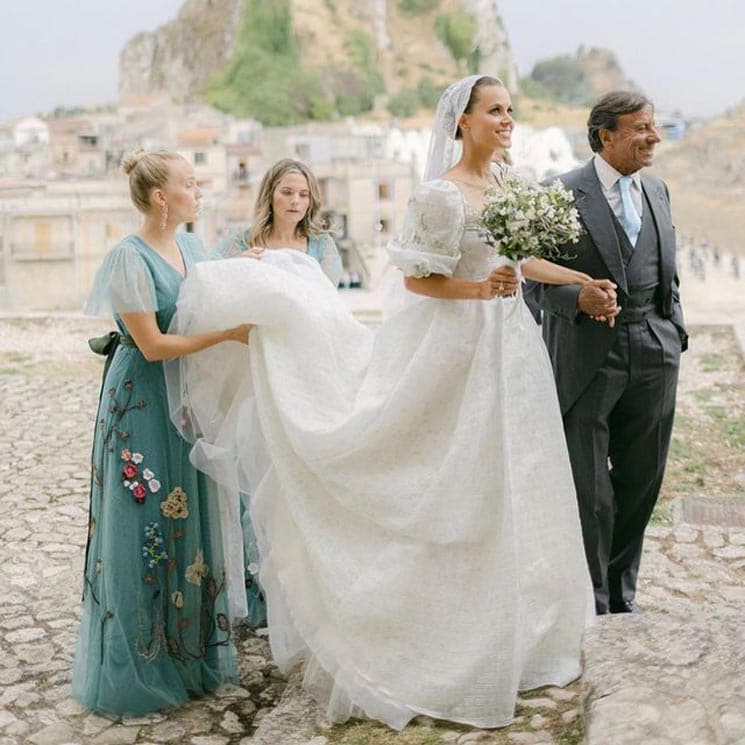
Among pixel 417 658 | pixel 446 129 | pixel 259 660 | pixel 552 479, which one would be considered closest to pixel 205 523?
pixel 259 660

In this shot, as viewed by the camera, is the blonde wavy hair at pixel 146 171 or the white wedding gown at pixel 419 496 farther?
the blonde wavy hair at pixel 146 171

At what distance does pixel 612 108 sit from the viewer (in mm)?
4238

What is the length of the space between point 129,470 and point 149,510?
15cm

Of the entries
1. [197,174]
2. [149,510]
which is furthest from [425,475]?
[197,174]

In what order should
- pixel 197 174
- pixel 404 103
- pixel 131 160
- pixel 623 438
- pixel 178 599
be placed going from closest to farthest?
1. pixel 131 160
2. pixel 178 599
3. pixel 623 438
4. pixel 197 174
5. pixel 404 103

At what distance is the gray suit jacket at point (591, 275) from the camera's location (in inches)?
169

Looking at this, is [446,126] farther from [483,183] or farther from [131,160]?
[131,160]

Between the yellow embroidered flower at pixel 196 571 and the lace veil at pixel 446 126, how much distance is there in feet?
4.93

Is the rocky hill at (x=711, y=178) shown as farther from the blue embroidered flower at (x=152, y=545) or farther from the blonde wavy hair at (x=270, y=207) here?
the blue embroidered flower at (x=152, y=545)

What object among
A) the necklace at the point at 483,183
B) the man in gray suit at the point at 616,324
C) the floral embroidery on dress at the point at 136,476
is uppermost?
the necklace at the point at 483,183

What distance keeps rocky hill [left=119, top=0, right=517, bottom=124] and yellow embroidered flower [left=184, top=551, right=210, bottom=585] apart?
101m

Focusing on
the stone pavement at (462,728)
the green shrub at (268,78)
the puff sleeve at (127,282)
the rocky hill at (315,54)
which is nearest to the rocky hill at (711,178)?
the rocky hill at (315,54)

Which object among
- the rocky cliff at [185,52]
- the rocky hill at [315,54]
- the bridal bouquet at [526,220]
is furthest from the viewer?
the rocky cliff at [185,52]

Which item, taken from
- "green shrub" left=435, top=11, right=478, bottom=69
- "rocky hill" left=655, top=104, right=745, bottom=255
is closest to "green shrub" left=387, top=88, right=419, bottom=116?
"green shrub" left=435, top=11, right=478, bottom=69
